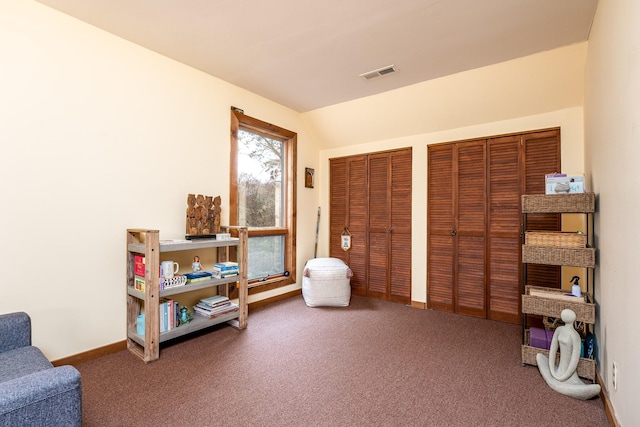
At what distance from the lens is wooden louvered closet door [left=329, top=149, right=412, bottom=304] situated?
163 inches

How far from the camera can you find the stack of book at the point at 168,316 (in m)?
2.63

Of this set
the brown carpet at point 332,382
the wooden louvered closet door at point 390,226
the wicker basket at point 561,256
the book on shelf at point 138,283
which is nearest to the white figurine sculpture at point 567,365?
the brown carpet at point 332,382

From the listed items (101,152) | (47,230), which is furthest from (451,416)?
(101,152)

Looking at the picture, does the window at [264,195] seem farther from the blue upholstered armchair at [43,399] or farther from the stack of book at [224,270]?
the blue upholstered armchair at [43,399]

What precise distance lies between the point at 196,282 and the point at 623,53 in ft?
11.0

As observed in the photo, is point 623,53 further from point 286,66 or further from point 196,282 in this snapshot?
point 196,282

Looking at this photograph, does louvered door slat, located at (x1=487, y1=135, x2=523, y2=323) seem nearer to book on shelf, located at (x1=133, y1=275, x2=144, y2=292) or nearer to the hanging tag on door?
the hanging tag on door

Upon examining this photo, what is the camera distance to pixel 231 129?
3.55 m

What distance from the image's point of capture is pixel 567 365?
210 cm

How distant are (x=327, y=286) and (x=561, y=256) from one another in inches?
95.4

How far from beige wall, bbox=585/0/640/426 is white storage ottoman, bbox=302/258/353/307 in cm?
243

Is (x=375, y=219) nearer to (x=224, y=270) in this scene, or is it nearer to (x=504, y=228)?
(x=504, y=228)

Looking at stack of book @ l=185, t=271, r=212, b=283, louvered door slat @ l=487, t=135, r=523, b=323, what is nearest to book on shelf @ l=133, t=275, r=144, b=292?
stack of book @ l=185, t=271, r=212, b=283

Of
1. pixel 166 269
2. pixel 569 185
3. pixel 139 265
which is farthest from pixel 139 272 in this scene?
pixel 569 185
